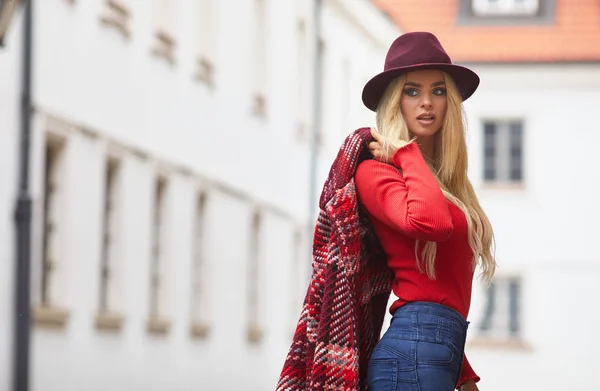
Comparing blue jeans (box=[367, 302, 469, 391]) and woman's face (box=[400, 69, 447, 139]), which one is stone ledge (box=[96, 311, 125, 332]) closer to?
woman's face (box=[400, 69, 447, 139])

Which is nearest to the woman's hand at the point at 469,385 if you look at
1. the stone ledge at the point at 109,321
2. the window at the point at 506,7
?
the stone ledge at the point at 109,321

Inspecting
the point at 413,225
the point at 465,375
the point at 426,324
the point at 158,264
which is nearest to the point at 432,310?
the point at 426,324

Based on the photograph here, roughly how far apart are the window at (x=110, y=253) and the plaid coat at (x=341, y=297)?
14655mm

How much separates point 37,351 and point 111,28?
4279mm

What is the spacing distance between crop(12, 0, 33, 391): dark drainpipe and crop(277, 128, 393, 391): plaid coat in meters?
11.8

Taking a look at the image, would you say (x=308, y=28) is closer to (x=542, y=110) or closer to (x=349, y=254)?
(x=542, y=110)

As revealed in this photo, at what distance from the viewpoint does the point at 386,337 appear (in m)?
4.66

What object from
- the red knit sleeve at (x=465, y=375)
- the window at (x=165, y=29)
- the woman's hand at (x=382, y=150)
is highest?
the window at (x=165, y=29)

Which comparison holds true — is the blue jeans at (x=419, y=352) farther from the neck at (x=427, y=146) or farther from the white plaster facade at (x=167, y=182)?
the white plaster facade at (x=167, y=182)

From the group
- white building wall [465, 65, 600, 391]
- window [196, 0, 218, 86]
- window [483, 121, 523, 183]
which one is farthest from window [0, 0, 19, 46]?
window [483, 121, 523, 183]

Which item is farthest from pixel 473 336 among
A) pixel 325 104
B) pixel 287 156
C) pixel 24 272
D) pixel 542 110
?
pixel 24 272

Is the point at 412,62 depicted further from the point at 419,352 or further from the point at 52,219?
the point at 52,219

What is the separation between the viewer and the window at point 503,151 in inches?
1647

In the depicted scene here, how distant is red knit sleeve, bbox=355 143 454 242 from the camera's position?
4602mm
